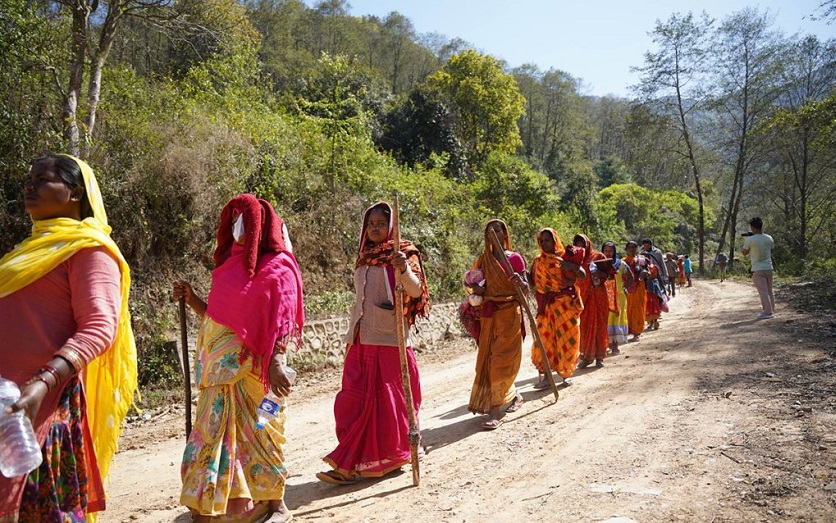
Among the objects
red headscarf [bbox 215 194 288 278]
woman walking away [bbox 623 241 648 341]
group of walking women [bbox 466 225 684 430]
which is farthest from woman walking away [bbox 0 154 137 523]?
woman walking away [bbox 623 241 648 341]

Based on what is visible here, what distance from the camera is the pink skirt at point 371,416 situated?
475cm

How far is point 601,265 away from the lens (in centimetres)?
981

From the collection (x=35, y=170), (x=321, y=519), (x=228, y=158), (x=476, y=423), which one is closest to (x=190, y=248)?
(x=228, y=158)

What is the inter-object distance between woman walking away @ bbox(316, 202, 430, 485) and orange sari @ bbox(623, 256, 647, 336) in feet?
29.1

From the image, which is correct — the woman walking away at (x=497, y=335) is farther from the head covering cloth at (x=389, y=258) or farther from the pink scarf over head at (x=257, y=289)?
the pink scarf over head at (x=257, y=289)

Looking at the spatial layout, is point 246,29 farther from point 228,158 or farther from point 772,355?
point 772,355

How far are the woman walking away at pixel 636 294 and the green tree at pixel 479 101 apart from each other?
65.6 ft

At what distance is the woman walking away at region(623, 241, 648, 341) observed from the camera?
42.1 ft

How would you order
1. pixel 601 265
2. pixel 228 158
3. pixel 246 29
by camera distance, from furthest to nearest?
1. pixel 246 29
2. pixel 228 158
3. pixel 601 265

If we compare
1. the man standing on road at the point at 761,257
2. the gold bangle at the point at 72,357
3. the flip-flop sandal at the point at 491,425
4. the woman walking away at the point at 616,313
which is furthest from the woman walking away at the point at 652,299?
the gold bangle at the point at 72,357

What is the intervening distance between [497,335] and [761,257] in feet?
26.7

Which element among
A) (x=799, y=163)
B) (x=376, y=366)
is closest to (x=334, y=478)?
(x=376, y=366)

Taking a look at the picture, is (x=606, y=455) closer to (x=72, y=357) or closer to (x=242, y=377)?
(x=242, y=377)

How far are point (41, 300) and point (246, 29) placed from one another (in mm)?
22501
